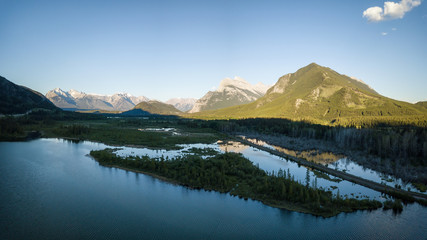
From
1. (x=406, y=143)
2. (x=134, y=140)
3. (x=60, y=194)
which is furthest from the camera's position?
(x=134, y=140)

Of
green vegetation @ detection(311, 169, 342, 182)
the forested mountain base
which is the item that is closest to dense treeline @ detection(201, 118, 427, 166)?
the forested mountain base

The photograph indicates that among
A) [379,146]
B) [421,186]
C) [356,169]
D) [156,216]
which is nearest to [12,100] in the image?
[156,216]

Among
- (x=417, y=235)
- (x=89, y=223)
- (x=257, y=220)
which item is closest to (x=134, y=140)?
(x=89, y=223)

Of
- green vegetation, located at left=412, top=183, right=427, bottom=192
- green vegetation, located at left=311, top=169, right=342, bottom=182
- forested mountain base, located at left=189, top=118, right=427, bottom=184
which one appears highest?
forested mountain base, located at left=189, top=118, right=427, bottom=184

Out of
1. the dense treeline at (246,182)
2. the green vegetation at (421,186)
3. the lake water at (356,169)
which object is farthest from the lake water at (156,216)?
the lake water at (356,169)

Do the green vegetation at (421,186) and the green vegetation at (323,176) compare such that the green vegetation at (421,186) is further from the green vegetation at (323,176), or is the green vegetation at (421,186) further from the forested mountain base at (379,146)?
the green vegetation at (323,176)

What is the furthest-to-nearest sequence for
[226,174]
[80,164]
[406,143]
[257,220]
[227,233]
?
[406,143], [80,164], [226,174], [257,220], [227,233]

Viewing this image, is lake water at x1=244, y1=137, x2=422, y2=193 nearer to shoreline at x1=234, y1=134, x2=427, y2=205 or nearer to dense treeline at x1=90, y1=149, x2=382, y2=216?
shoreline at x1=234, y1=134, x2=427, y2=205

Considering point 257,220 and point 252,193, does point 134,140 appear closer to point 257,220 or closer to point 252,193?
point 252,193
